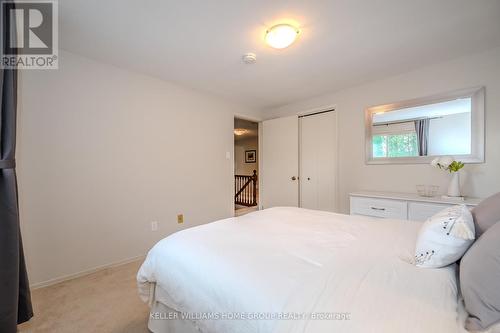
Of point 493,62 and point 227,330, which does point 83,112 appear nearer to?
point 227,330

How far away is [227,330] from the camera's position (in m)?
0.79

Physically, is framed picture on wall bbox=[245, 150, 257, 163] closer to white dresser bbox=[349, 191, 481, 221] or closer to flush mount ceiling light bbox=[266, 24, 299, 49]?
white dresser bbox=[349, 191, 481, 221]

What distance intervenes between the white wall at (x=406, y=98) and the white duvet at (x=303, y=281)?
153cm

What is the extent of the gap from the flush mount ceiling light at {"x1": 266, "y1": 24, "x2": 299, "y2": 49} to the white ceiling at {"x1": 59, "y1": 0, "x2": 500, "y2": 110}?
0.19 feet

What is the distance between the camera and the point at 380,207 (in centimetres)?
239

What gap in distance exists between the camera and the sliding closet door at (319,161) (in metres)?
3.27

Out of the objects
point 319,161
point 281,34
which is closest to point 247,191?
point 319,161

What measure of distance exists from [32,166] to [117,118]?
2.86ft

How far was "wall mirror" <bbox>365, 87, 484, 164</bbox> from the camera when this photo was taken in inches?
86.6

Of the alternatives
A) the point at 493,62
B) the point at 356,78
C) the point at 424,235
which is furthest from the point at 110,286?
the point at 493,62

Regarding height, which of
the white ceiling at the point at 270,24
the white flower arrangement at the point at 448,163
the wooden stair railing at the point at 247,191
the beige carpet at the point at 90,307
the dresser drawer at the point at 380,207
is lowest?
the beige carpet at the point at 90,307
